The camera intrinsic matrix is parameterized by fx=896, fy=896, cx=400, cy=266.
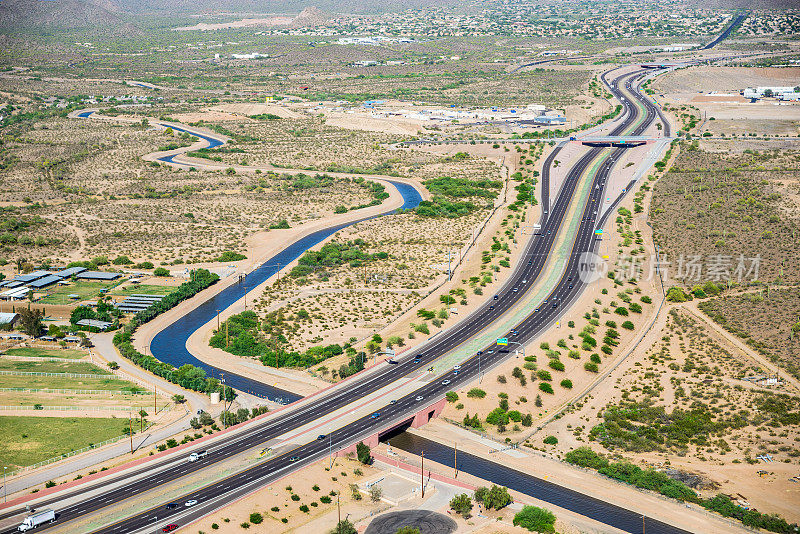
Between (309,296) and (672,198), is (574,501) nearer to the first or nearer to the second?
(309,296)

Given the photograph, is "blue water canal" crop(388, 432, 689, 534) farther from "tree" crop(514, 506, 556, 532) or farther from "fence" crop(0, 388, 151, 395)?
"fence" crop(0, 388, 151, 395)

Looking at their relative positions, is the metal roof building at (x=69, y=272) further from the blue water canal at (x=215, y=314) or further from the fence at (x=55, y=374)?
the fence at (x=55, y=374)

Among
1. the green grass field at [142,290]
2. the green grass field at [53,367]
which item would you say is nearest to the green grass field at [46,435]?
the green grass field at [53,367]

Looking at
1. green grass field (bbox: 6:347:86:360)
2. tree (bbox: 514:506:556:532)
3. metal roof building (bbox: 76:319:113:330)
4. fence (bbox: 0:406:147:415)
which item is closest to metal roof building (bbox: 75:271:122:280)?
metal roof building (bbox: 76:319:113:330)

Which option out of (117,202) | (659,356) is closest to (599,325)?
(659,356)

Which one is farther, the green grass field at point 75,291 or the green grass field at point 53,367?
the green grass field at point 75,291

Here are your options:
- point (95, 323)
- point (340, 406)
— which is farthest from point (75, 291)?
point (340, 406)

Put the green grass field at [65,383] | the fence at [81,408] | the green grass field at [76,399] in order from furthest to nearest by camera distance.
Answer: the green grass field at [65,383], the green grass field at [76,399], the fence at [81,408]
